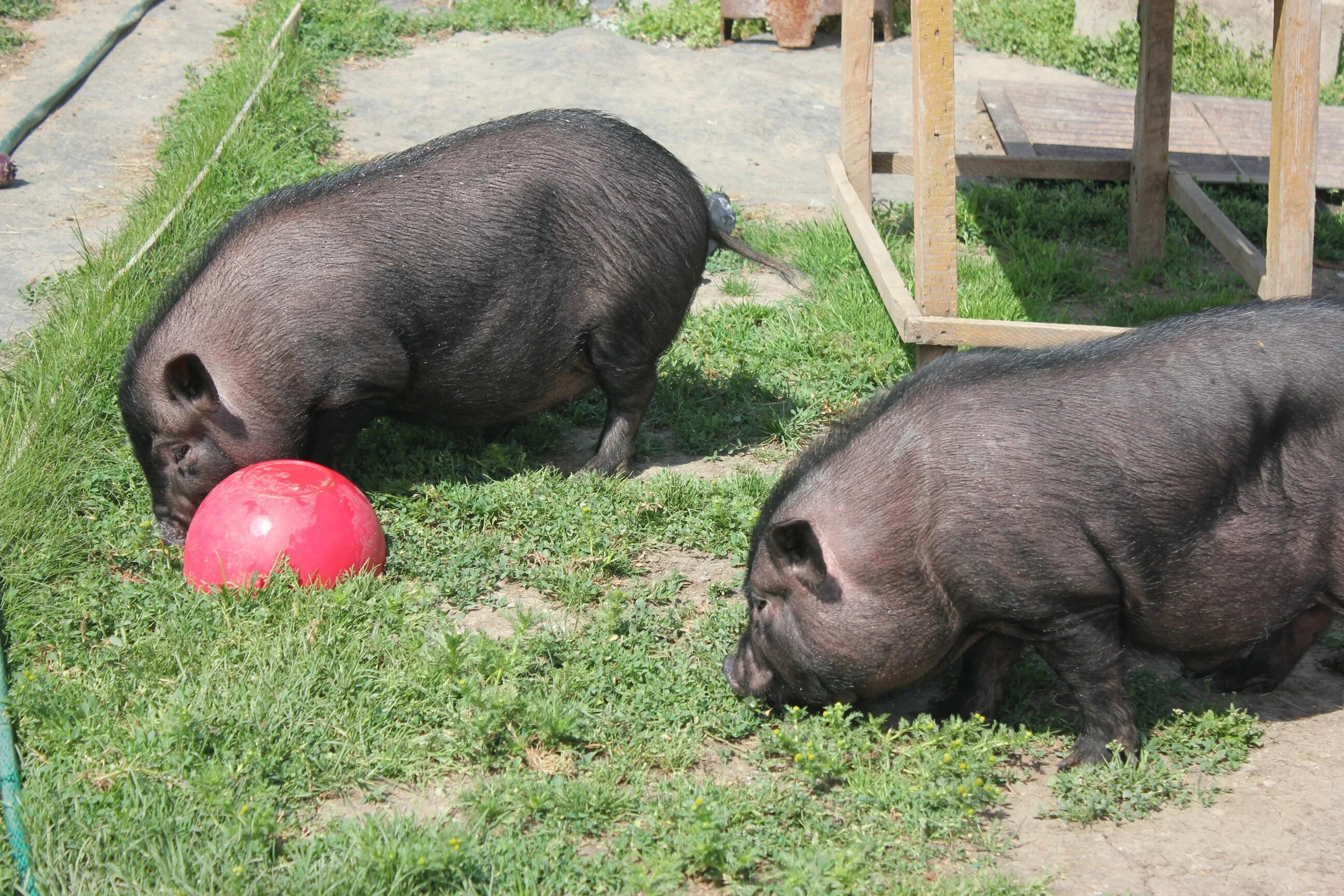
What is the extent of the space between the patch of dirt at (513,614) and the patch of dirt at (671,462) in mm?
1063

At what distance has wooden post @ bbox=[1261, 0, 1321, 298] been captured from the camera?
5.35 meters

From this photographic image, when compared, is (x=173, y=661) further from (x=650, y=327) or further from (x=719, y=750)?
(x=650, y=327)

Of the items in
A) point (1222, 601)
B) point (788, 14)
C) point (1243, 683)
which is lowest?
point (1243, 683)

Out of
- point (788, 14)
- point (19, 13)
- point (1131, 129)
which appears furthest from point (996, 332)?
point (19, 13)

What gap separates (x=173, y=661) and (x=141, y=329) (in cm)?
151

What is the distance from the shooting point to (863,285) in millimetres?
7508

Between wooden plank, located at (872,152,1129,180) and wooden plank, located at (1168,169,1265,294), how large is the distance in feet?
1.57

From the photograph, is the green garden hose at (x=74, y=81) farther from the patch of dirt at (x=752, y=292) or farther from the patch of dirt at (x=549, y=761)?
the patch of dirt at (x=549, y=761)

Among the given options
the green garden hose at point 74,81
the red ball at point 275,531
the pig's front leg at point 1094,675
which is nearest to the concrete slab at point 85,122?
the green garden hose at point 74,81

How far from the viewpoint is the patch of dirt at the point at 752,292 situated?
755cm

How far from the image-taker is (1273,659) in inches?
181

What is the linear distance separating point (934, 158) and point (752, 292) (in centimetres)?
214

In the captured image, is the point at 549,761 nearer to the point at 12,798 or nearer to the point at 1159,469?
the point at 12,798

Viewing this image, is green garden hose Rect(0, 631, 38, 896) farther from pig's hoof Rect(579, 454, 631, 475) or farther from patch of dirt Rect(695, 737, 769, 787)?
pig's hoof Rect(579, 454, 631, 475)
